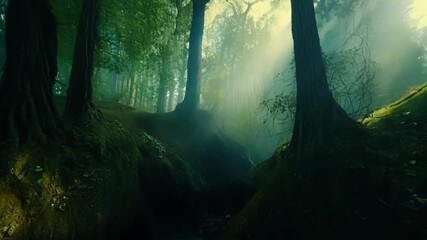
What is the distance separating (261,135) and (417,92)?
25.6 metres

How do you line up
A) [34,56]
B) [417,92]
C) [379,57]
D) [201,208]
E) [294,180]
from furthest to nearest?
1. [379,57]
2. [201,208]
3. [417,92]
4. [34,56]
5. [294,180]

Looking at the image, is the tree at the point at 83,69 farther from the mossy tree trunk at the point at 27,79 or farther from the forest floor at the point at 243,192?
the mossy tree trunk at the point at 27,79

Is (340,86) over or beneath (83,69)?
over

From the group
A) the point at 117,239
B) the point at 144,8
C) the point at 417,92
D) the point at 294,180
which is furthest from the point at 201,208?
the point at 144,8

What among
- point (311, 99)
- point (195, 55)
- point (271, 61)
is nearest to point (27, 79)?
point (311, 99)

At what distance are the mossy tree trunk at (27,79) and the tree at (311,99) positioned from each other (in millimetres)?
4563

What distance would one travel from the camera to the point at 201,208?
416 inches

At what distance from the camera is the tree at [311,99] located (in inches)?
251

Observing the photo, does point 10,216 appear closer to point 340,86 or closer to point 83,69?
point 83,69

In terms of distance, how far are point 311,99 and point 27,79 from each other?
5.23m

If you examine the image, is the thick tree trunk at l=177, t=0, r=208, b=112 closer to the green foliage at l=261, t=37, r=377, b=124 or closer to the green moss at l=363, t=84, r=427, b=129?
the green foliage at l=261, t=37, r=377, b=124

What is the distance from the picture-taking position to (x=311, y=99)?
6598mm

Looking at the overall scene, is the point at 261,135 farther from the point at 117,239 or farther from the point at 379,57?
the point at 117,239

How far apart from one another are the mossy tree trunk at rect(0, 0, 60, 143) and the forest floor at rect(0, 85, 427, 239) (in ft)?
1.46
